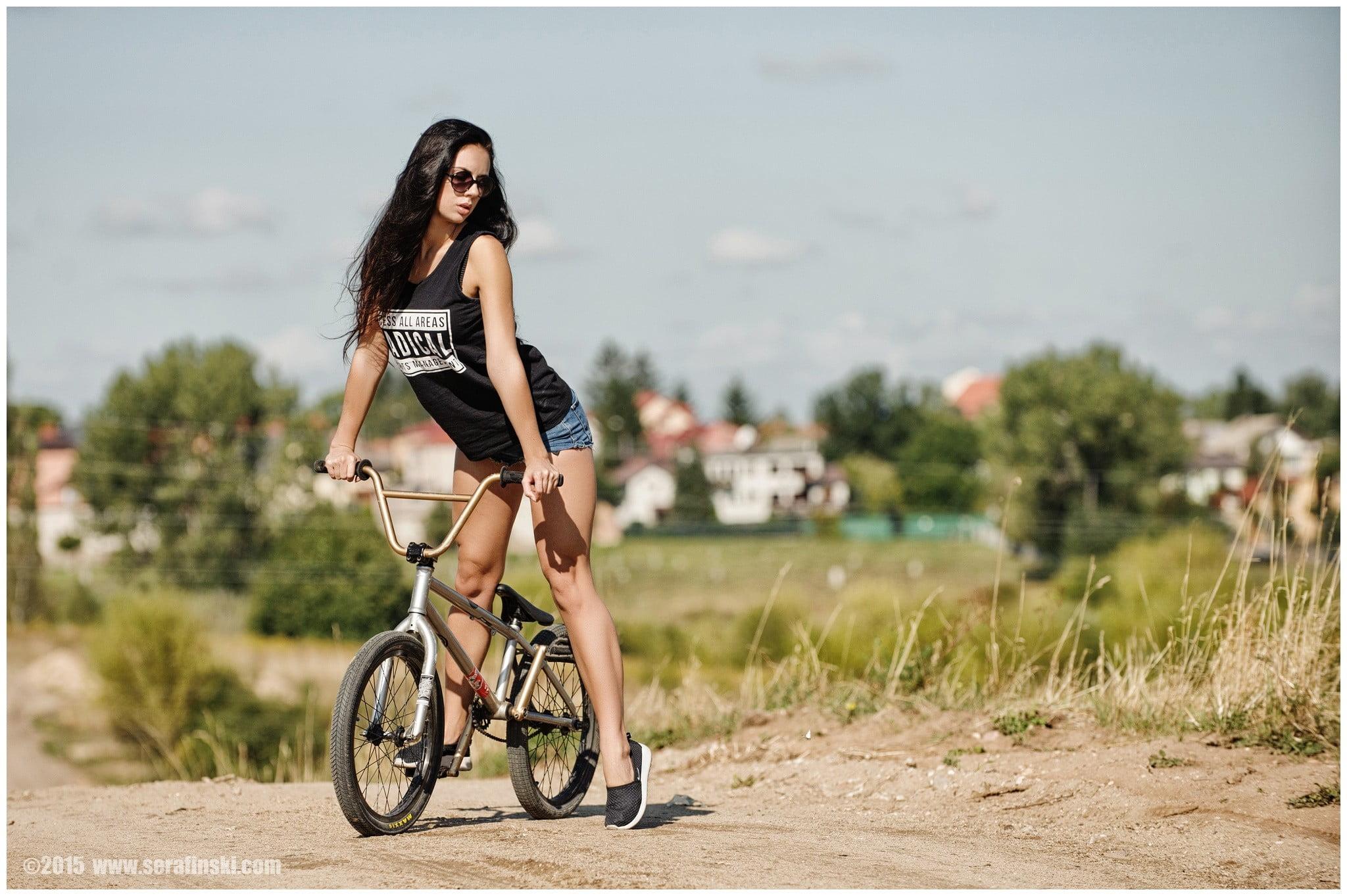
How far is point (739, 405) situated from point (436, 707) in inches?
4782

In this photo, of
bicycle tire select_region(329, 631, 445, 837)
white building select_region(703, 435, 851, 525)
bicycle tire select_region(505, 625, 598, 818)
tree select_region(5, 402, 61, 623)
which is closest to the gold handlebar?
bicycle tire select_region(329, 631, 445, 837)

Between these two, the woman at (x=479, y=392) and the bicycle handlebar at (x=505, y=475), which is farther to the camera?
the woman at (x=479, y=392)

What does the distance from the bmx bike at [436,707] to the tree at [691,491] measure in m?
87.8

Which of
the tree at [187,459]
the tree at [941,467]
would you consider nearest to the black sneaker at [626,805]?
the tree at [187,459]

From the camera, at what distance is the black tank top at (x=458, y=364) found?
3893mm

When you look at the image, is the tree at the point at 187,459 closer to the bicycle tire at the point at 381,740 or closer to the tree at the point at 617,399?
the tree at the point at 617,399

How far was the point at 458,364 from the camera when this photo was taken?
3918mm

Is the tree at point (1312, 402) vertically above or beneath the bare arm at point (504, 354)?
above

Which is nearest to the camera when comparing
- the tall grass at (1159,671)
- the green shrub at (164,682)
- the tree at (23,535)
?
the tall grass at (1159,671)

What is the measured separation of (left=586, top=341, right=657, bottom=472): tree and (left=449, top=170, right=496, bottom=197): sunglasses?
8845 cm

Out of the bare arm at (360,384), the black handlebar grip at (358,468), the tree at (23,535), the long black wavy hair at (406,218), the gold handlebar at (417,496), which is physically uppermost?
the long black wavy hair at (406,218)

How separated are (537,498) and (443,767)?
2.87 ft

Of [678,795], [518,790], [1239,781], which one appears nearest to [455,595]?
[518,790]

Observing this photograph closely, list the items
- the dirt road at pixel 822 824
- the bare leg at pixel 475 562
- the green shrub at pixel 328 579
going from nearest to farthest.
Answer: the dirt road at pixel 822 824, the bare leg at pixel 475 562, the green shrub at pixel 328 579
